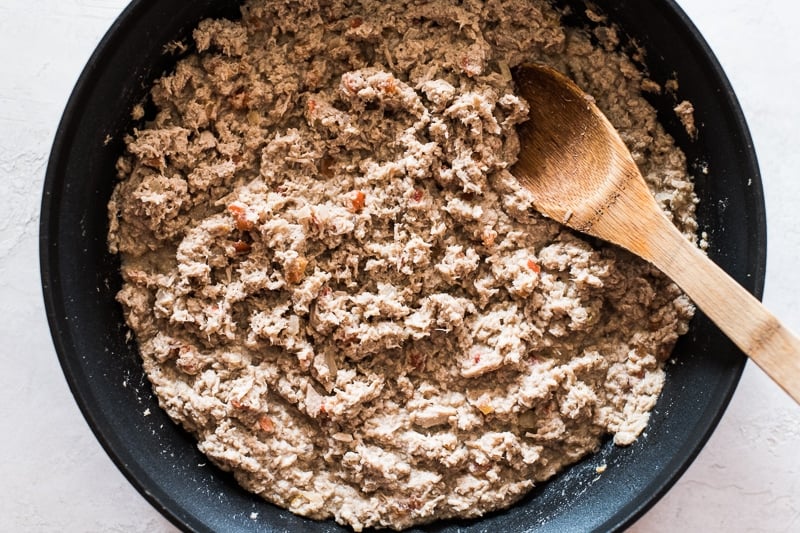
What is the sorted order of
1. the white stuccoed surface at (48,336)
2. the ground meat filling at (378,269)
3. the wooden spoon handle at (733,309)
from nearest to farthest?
the wooden spoon handle at (733,309), the ground meat filling at (378,269), the white stuccoed surface at (48,336)

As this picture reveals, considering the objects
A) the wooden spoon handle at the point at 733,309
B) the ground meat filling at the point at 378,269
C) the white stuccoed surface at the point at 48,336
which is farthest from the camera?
the white stuccoed surface at the point at 48,336

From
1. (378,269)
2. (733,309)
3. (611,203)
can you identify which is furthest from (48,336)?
(733,309)

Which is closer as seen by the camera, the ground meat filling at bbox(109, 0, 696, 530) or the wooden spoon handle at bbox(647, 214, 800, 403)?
the wooden spoon handle at bbox(647, 214, 800, 403)

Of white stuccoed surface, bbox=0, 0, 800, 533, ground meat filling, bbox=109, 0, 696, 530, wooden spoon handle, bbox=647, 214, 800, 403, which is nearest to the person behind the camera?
wooden spoon handle, bbox=647, 214, 800, 403

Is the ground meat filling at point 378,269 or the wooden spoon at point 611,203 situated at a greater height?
the wooden spoon at point 611,203

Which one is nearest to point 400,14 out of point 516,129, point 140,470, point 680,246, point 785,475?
point 516,129

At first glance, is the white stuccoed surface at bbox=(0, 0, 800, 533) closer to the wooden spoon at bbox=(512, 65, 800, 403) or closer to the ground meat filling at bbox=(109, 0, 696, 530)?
the ground meat filling at bbox=(109, 0, 696, 530)

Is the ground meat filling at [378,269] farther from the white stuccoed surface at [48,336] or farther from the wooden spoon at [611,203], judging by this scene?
the white stuccoed surface at [48,336]

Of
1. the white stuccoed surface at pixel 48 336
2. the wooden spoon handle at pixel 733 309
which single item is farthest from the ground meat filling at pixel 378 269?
the white stuccoed surface at pixel 48 336

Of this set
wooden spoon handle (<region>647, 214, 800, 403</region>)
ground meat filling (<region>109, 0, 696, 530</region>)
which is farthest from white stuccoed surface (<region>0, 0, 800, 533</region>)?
wooden spoon handle (<region>647, 214, 800, 403</region>)
